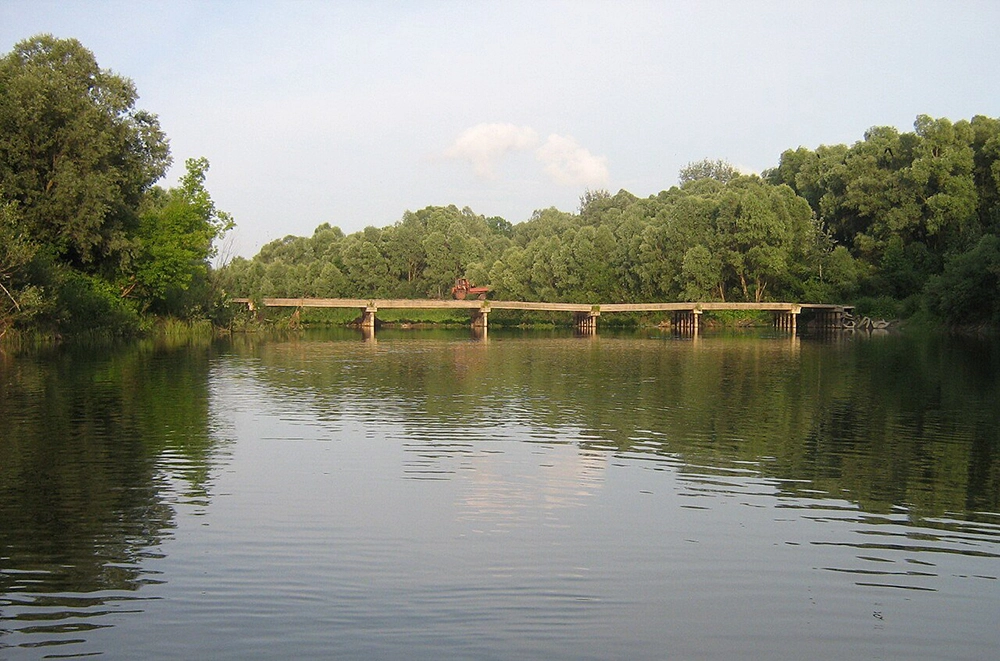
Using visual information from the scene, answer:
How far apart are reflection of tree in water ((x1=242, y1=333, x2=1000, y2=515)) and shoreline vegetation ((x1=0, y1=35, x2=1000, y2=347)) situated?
10393 millimetres

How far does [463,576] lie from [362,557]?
3.97 feet

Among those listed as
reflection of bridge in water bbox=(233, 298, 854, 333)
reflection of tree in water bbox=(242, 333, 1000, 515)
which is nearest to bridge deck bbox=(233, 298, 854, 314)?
reflection of bridge in water bbox=(233, 298, 854, 333)

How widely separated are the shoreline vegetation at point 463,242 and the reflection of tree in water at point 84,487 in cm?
1579

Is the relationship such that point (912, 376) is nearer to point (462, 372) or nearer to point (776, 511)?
point (462, 372)

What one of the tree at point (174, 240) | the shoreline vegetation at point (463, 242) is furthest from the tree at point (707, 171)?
the tree at point (174, 240)

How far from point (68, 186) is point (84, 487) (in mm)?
31460

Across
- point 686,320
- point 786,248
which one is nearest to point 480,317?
point 686,320

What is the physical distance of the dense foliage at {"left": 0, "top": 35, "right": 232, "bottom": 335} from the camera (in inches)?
1489

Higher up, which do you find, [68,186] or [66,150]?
[66,150]

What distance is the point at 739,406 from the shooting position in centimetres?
2212

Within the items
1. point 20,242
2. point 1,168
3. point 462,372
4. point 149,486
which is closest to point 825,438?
point 149,486

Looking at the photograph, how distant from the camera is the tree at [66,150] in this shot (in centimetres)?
3978

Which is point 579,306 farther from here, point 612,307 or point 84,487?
point 84,487

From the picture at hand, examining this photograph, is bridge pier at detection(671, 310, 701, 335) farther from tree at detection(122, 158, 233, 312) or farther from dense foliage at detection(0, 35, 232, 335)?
dense foliage at detection(0, 35, 232, 335)
